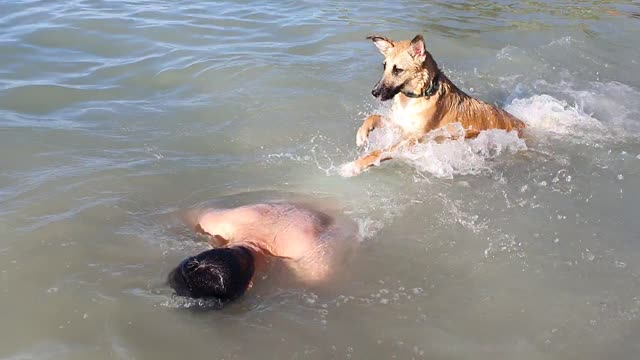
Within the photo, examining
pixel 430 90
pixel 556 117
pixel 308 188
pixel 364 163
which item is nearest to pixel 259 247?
pixel 308 188

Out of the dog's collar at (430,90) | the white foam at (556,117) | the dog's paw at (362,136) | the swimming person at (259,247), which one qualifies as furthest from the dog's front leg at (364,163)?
the white foam at (556,117)

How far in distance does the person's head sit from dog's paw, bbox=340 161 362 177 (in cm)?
222

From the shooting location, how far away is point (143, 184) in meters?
5.77

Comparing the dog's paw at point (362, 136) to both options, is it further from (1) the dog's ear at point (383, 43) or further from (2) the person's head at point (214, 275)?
(2) the person's head at point (214, 275)

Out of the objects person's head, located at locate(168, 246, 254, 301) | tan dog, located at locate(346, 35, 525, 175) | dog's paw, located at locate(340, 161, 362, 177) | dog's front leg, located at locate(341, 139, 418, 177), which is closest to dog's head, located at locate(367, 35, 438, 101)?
tan dog, located at locate(346, 35, 525, 175)

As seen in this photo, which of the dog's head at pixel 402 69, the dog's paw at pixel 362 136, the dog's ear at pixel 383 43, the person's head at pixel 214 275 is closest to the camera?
the person's head at pixel 214 275

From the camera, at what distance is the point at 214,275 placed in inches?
152

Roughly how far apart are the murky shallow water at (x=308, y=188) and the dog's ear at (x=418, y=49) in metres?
1.10

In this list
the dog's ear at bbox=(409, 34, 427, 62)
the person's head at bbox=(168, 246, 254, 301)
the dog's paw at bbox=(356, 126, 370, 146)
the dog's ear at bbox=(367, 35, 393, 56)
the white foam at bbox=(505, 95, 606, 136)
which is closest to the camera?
the person's head at bbox=(168, 246, 254, 301)

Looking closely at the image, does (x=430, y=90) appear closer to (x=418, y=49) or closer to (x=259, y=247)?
(x=418, y=49)

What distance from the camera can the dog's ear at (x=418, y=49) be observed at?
19.7ft

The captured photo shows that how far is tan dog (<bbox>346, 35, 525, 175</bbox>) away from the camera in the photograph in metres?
6.20

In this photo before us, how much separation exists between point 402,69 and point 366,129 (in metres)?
0.83

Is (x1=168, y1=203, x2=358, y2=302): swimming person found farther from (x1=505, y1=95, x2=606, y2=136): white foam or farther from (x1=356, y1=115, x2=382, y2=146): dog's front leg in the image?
(x1=505, y1=95, x2=606, y2=136): white foam
